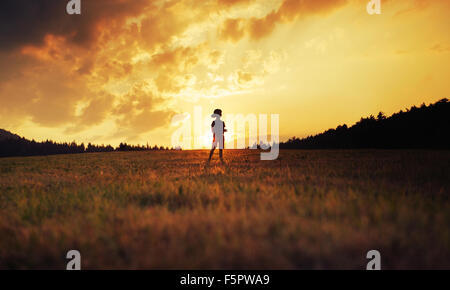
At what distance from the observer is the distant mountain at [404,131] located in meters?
47.5

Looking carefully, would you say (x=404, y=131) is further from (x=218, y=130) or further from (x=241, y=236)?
(x=241, y=236)

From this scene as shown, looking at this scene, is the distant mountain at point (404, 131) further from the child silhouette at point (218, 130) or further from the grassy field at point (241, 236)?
the grassy field at point (241, 236)

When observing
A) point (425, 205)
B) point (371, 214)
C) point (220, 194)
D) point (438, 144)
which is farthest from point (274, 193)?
point (438, 144)

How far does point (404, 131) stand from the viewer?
53.6 meters

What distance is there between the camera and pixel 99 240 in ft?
8.69

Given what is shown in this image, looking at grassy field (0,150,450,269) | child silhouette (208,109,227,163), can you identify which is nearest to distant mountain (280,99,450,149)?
child silhouette (208,109,227,163)

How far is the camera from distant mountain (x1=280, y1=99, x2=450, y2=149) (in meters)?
47.5

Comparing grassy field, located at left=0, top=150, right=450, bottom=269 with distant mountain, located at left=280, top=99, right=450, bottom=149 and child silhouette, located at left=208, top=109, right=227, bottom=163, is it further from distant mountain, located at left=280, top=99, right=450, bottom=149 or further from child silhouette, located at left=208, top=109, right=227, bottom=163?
distant mountain, located at left=280, top=99, right=450, bottom=149

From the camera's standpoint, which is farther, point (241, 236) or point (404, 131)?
point (404, 131)

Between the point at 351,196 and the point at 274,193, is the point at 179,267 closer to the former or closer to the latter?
the point at 274,193

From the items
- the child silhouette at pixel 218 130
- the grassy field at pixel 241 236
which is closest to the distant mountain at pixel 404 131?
the child silhouette at pixel 218 130

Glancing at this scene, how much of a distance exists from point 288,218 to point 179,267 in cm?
154

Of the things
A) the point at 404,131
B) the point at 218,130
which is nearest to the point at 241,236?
the point at 218,130

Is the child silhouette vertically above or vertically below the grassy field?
above
